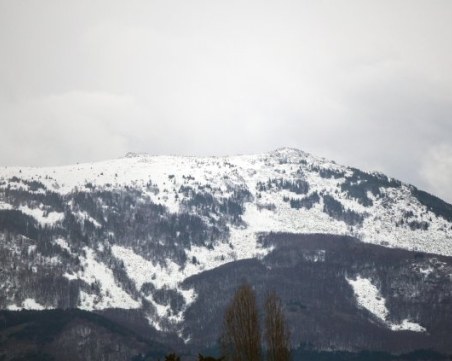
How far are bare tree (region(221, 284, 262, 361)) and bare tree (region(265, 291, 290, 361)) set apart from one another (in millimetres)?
3845

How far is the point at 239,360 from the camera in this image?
142 meters

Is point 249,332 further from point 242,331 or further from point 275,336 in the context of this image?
point 275,336

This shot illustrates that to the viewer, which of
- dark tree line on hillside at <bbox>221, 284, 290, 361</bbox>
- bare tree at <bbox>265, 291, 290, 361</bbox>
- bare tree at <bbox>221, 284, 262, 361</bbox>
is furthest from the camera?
bare tree at <bbox>265, 291, 290, 361</bbox>

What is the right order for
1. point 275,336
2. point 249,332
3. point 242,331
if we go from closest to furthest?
point 249,332
point 242,331
point 275,336

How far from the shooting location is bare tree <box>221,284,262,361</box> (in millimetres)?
145125

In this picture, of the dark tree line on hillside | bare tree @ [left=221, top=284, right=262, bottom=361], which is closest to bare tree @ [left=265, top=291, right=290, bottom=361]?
the dark tree line on hillside

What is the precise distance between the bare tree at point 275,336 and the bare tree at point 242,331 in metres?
3.85

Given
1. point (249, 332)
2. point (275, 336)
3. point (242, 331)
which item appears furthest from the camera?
point (275, 336)

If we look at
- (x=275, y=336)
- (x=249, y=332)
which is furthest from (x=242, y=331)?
(x=275, y=336)

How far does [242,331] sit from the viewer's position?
489 ft

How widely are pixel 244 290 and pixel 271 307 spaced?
6.95 metres

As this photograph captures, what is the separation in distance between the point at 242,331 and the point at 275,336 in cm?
828

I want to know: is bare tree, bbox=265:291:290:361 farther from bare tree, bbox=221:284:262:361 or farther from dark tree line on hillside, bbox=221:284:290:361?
bare tree, bbox=221:284:262:361

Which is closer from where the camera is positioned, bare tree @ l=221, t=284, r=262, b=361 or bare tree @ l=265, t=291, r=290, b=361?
bare tree @ l=221, t=284, r=262, b=361
